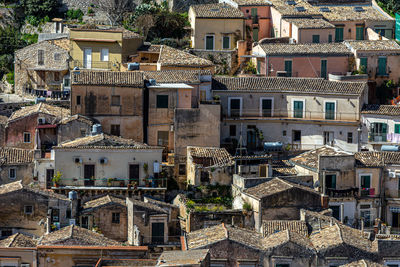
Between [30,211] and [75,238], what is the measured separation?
515 centimetres

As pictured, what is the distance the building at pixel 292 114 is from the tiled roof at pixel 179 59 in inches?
122

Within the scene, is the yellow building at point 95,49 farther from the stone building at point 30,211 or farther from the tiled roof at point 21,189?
the stone building at point 30,211

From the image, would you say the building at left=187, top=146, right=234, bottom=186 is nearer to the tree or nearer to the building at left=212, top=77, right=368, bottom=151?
the building at left=212, top=77, right=368, bottom=151

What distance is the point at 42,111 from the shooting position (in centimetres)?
6425

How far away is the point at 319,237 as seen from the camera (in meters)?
56.1

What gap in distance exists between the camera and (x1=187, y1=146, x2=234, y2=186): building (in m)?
61.3

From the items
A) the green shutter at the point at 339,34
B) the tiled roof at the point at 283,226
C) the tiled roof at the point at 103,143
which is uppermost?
the green shutter at the point at 339,34

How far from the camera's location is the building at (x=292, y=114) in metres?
68.2

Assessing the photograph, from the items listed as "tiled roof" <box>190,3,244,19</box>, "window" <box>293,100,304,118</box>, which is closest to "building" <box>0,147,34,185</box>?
"window" <box>293,100,304,118</box>

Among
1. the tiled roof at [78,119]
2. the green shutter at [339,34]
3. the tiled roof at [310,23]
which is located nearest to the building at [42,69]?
the tiled roof at [78,119]

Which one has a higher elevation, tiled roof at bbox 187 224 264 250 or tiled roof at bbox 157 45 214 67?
tiled roof at bbox 157 45 214 67

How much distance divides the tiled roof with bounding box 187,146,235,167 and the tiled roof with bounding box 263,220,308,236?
5.27m

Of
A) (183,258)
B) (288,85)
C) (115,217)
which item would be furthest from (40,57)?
(183,258)

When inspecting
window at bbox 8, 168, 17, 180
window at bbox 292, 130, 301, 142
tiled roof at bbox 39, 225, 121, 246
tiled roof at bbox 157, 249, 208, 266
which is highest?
window at bbox 292, 130, 301, 142
